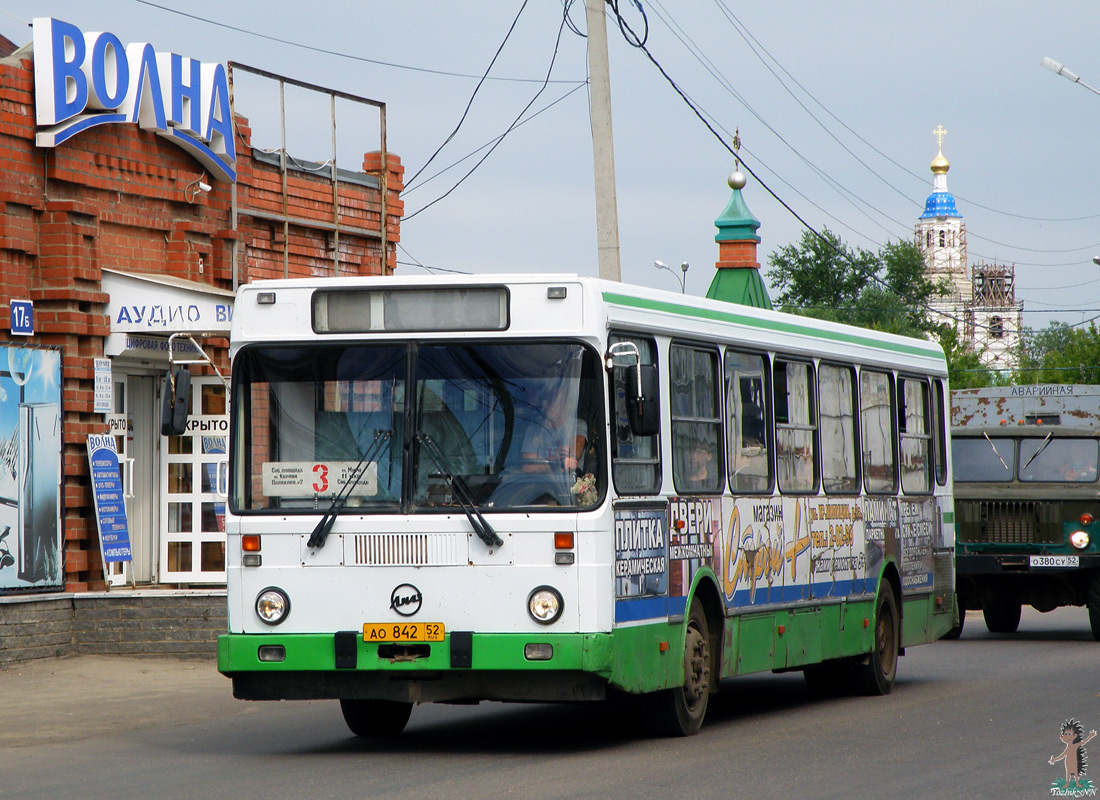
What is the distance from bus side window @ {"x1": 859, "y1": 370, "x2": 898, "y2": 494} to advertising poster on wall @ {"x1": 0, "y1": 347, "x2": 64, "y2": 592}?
7.42 metres

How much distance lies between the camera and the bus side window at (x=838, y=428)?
1325 cm

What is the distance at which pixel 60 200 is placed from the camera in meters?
16.3

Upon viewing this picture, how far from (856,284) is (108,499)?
88.4 m

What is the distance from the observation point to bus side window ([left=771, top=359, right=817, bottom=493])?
12414 mm

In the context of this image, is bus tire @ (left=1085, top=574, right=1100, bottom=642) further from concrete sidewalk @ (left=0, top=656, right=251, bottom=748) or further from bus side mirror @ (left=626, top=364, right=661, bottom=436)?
bus side mirror @ (left=626, top=364, right=661, bottom=436)

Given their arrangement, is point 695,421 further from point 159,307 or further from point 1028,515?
point 1028,515

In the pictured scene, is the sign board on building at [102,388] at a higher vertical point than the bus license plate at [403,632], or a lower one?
higher

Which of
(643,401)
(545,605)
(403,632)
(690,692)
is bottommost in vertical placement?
(690,692)

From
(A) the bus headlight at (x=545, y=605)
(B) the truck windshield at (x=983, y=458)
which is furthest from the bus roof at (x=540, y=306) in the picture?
(B) the truck windshield at (x=983, y=458)

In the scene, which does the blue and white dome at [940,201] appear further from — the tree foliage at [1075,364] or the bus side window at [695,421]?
the bus side window at [695,421]

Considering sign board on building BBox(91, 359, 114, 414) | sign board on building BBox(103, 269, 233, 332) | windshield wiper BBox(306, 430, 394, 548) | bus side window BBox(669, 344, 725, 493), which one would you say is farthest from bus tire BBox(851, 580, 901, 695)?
sign board on building BBox(91, 359, 114, 414)

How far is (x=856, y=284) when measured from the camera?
101938 millimetres

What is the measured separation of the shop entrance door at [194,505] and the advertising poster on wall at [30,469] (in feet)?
6.65

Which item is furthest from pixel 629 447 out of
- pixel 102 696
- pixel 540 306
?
pixel 102 696
